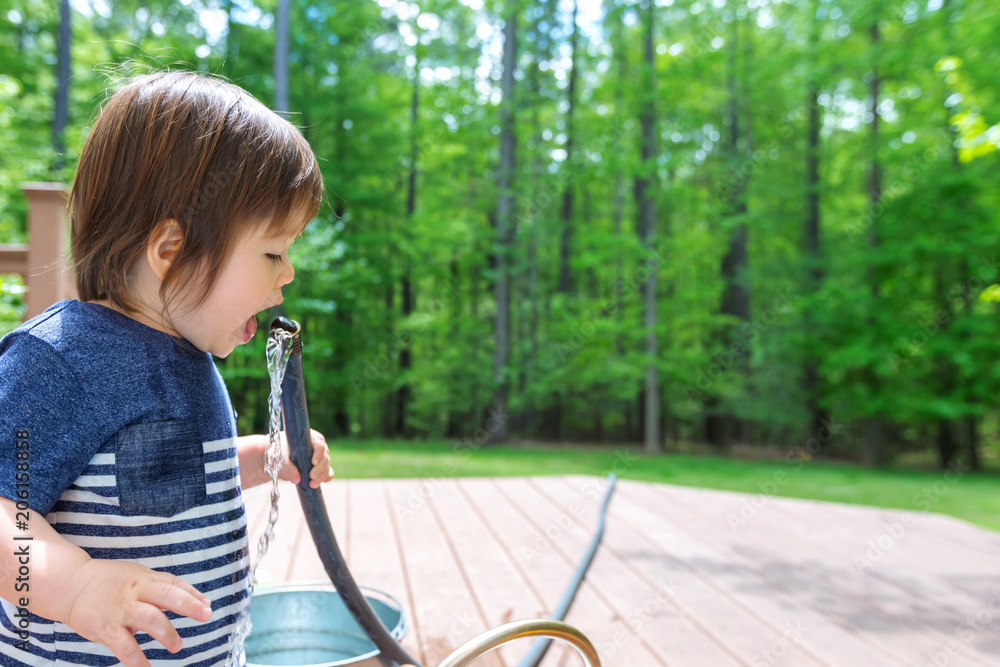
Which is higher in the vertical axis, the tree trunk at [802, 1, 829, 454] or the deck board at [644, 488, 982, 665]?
the tree trunk at [802, 1, 829, 454]

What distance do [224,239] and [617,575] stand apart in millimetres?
1755

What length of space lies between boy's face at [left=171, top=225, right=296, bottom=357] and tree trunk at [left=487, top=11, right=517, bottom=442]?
9.06m

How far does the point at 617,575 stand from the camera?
7.11ft

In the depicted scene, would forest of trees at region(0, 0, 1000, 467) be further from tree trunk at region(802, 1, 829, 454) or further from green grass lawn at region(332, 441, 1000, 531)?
green grass lawn at region(332, 441, 1000, 531)

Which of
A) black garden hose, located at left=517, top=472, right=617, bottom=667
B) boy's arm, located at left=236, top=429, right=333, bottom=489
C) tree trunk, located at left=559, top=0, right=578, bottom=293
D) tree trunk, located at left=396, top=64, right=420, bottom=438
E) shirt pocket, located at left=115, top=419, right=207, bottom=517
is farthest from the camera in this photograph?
tree trunk, located at left=396, top=64, right=420, bottom=438

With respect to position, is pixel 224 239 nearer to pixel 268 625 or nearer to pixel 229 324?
pixel 229 324

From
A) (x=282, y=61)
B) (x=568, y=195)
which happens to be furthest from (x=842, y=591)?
(x=568, y=195)

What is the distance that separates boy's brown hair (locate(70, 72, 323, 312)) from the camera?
76cm

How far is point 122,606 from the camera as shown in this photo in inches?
24.2

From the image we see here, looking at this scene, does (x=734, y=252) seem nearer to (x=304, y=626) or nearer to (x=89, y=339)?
(x=304, y=626)

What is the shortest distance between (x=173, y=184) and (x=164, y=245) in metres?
0.07

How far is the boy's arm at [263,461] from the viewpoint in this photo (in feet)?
3.12

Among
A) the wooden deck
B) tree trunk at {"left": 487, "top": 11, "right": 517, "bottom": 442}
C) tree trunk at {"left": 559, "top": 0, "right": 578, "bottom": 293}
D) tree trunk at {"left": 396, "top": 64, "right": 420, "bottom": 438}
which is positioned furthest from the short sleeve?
tree trunk at {"left": 396, "top": 64, "right": 420, "bottom": 438}

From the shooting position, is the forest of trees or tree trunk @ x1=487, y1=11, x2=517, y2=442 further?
tree trunk @ x1=487, y1=11, x2=517, y2=442
